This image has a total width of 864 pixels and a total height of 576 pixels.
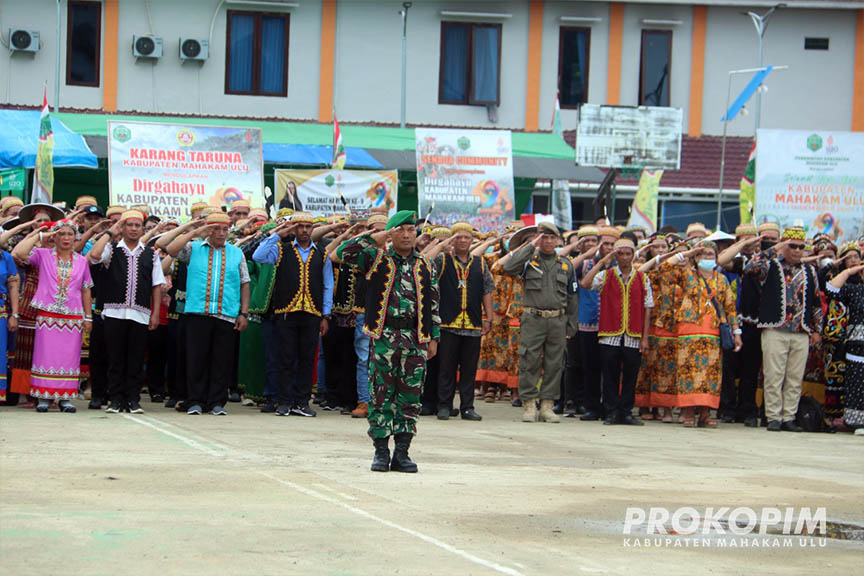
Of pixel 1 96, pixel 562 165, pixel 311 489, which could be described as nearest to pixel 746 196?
pixel 562 165

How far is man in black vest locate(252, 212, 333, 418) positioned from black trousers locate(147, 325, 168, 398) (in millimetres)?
1756

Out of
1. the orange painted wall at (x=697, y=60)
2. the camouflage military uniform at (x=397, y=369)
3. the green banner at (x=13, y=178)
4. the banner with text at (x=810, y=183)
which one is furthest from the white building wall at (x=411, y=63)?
the camouflage military uniform at (x=397, y=369)

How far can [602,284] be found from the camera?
1449cm

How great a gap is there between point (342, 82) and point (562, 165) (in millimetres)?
6526

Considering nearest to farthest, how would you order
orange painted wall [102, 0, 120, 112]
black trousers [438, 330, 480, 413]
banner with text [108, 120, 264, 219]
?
black trousers [438, 330, 480, 413]
banner with text [108, 120, 264, 219]
orange painted wall [102, 0, 120, 112]

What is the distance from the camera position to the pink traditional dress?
12750 millimetres

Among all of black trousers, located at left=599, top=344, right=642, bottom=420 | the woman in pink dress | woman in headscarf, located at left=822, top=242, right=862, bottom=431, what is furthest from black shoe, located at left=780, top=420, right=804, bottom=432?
the woman in pink dress

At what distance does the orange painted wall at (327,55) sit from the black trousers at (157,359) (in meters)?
14.3

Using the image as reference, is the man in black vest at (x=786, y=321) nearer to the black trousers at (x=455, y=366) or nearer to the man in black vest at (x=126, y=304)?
the black trousers at (x=455, y=366)

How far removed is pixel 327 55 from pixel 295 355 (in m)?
16.0

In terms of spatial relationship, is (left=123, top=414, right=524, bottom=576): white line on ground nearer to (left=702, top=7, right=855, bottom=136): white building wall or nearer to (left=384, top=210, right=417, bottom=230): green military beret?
(left=384, top=210, right=417, bottom=230): green military beret

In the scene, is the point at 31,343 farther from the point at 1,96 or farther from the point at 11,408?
the point at 1,96

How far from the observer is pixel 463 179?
19.6m

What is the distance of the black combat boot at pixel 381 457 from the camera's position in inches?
370
